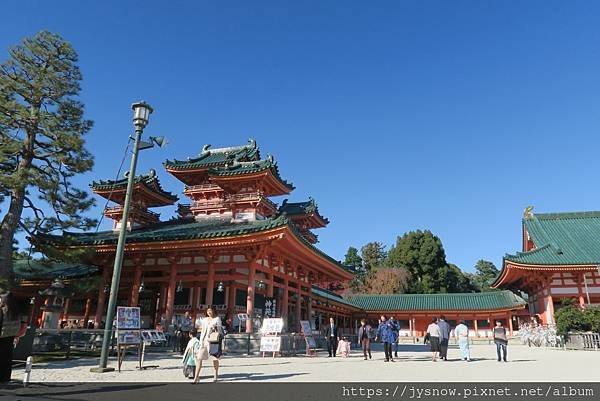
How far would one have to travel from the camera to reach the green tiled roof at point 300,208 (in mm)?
28234

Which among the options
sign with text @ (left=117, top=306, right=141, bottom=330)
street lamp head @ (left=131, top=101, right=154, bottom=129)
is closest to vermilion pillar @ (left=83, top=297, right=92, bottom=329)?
sign with text @ (left=117, top=306, right=141, bottom=330)

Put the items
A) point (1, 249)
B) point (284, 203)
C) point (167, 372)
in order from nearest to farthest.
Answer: point (167, 372) < point (1, 249) < point (284, 203)

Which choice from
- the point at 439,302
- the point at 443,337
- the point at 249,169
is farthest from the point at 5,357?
the point at 439,302

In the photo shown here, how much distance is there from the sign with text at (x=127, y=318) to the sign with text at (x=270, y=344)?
549 centimetres

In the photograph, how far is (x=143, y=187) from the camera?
24.4m

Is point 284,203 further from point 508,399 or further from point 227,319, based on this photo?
point 508,399

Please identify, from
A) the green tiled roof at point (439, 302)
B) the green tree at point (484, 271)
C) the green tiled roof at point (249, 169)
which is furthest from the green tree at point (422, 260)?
the green tiled roof at point (249, 169)

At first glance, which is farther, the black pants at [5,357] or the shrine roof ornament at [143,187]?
the shrine roof ornament at [143,187]

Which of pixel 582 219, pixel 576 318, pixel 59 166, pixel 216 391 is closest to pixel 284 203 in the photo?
pixel 59 166

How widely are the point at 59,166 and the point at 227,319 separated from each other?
9.76 meters

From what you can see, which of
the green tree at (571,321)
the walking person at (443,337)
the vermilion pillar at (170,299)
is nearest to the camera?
the walking person at (443,337)

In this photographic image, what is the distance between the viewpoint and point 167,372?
10.3 metres

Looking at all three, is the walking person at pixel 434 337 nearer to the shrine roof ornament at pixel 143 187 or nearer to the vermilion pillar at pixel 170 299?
the vermilion pillar at pixel 170 299

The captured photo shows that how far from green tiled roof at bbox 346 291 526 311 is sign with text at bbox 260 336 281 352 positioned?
2966 centimetres
